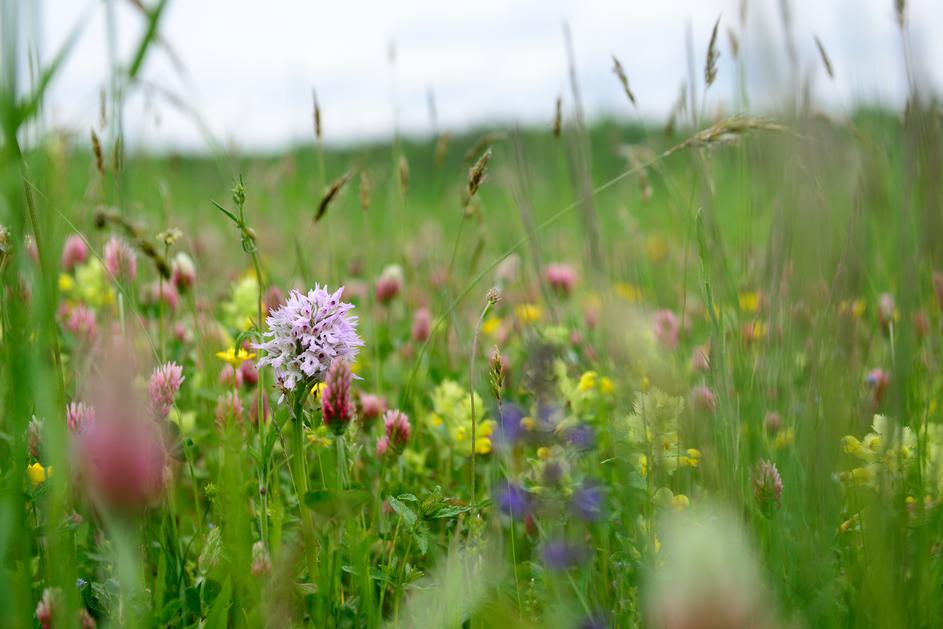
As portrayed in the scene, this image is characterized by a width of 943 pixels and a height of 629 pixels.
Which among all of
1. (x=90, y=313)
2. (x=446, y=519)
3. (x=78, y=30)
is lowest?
(x=446, y=519)

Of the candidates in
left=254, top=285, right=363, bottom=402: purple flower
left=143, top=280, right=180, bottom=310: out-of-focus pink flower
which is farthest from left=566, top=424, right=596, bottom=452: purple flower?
left=143, top=280, right=180, bottom=310: out-of-focus pink flower

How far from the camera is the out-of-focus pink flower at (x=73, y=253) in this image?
200 cm

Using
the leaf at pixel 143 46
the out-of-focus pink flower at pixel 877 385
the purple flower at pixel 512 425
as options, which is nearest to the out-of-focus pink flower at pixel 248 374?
the purple flower at pixel 512 425

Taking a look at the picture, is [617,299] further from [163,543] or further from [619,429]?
[163,543]

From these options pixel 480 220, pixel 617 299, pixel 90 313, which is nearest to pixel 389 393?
pixel 480 220

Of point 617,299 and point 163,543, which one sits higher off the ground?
point 617,299

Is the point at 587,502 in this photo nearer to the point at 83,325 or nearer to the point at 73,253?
the point at 83,325

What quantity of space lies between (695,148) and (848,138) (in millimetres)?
806

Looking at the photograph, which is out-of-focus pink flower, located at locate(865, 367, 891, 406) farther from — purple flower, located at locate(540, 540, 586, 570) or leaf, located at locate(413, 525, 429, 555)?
leaf, located at locate(413, 525, 429, 555)

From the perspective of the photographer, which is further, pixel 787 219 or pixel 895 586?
pixel 787 219

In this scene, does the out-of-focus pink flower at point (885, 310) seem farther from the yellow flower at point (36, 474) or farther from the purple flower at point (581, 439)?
the yellow flower at point (36, 474)

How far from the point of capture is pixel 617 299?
0.99 metres

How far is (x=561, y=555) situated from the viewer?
1.04 meters

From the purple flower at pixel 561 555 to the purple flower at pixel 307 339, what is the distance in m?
0.35
